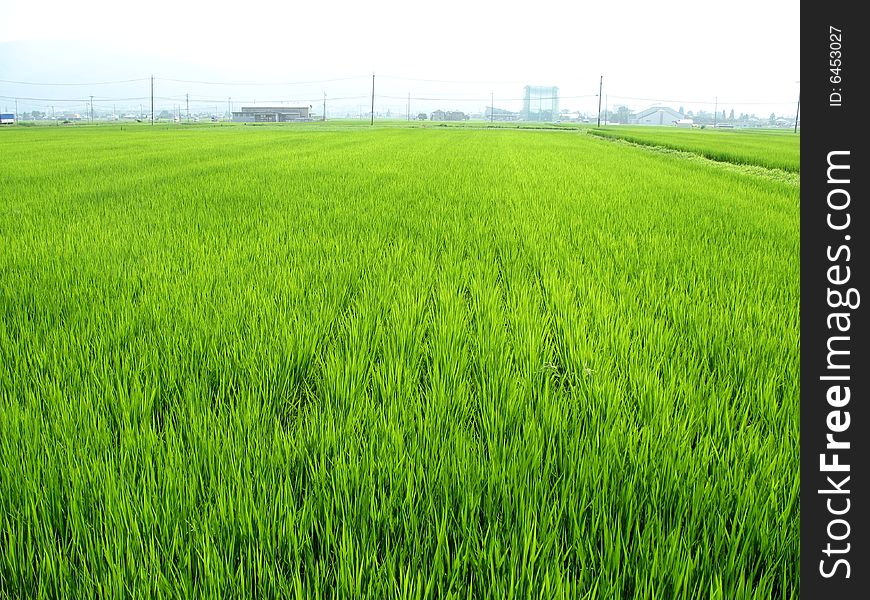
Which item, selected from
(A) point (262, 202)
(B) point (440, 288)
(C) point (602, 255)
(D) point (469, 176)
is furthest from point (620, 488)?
(D) point (469, 176)

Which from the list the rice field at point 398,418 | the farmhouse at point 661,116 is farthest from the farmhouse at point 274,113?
the farmhouse at point 661,116

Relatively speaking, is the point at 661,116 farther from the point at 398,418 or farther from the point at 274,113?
the point at 398,418

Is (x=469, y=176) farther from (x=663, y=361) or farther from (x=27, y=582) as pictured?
(x=27, y=582)

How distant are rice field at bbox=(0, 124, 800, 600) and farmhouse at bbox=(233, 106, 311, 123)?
3543 inches

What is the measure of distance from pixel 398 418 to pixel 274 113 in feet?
308

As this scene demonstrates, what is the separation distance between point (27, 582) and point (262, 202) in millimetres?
5358

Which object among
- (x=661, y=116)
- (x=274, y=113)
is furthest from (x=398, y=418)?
(x=661, y=116)

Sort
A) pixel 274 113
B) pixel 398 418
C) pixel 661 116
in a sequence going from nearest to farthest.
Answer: pixel 398 418, pixel 274 113, pixel 661 116

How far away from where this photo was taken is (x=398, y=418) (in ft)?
4.90

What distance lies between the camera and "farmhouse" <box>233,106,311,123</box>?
87.0m

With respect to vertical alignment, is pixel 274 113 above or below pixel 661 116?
below

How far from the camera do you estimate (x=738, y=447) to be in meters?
1.36

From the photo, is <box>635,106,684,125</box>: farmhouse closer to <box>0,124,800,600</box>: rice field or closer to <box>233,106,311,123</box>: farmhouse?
<box>233,106,311,123</box>: farmhouse
